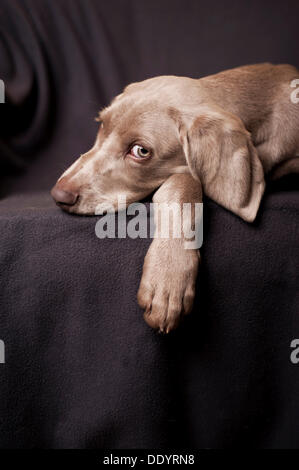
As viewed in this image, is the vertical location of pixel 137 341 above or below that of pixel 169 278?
below

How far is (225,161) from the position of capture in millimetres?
1395

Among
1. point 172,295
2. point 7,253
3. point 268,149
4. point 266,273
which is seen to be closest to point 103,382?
point 172,295

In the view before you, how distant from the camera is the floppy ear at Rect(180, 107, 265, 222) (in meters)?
1.36

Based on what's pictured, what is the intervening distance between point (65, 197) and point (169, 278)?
1.47 feet

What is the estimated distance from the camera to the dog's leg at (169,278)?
1.23 metres

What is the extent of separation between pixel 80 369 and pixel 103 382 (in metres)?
0.08

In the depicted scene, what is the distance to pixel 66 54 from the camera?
7.60 feet

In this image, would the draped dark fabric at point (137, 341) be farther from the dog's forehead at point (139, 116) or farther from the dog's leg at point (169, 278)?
the dog's forehead at point (139, 116)

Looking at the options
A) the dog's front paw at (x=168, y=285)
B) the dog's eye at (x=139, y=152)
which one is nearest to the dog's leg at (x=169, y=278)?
the dog's front paw at (x=168, y=285)

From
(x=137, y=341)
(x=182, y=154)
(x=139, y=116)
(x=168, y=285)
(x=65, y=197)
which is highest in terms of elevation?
(x=139, y=116)

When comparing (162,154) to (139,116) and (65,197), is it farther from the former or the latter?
(65,197)

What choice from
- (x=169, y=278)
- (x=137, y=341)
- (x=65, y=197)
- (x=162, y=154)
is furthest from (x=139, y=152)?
(x=137, y=341)

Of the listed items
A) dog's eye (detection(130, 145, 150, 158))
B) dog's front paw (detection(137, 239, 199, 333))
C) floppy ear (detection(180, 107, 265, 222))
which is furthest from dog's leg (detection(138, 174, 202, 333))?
dog's eye (detection(130, 145, 150, 158))

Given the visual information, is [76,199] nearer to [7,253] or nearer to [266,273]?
[7,253]
